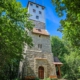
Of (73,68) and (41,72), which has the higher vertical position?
(73,68)

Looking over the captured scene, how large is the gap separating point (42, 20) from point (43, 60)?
29.4ft

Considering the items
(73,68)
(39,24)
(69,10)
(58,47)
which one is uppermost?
Result: (39,24)

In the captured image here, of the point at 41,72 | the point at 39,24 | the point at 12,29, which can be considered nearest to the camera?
the point at 12,29

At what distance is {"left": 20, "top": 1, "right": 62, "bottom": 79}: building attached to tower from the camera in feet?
52.1

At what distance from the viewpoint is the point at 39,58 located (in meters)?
16.8

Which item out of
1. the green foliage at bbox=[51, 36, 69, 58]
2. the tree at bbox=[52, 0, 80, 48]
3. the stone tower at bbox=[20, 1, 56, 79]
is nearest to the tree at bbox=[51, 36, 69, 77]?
the green foliage at bbox=[51, 36, 69, 58]

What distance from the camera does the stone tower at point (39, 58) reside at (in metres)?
15.9

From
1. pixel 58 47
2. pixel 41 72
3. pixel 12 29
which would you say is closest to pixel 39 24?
pixel 41 72

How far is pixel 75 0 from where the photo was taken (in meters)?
3.94

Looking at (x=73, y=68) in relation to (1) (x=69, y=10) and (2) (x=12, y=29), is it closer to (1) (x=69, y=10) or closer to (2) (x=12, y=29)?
(2) (x=12, y=29)

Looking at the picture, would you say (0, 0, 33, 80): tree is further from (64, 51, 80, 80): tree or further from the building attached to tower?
(64, 51, 80, 80): tree

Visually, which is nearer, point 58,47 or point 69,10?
point 69,10

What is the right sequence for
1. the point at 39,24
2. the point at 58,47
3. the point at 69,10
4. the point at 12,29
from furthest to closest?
the point at 58,47
the point at 39,24
the point at 12,29
the point at 69,10

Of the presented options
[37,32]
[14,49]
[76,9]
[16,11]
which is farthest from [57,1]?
[37,32]
